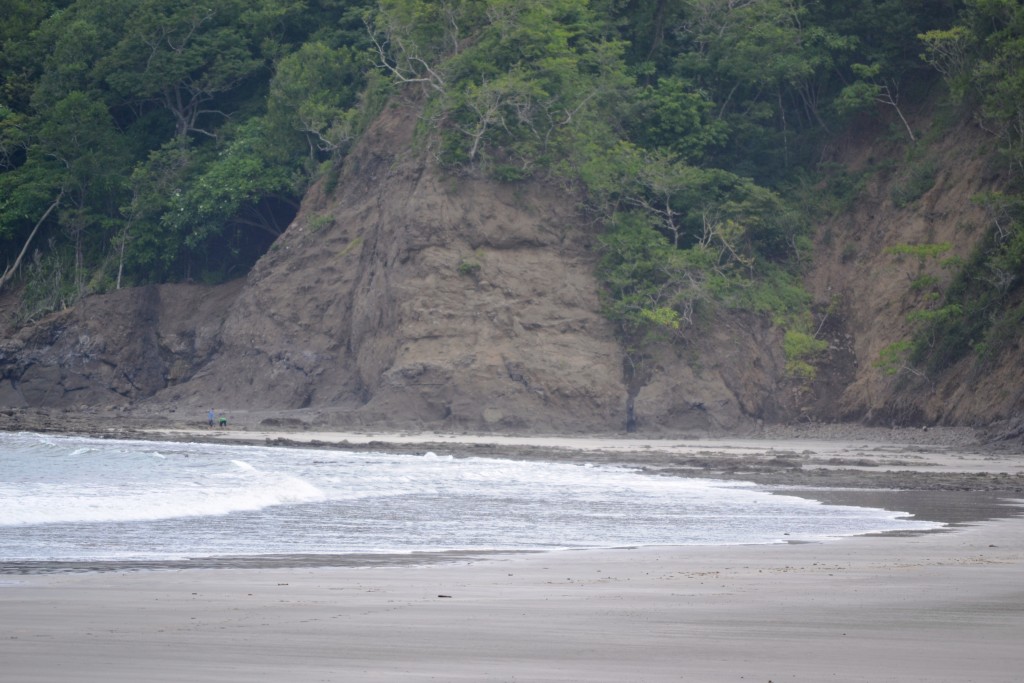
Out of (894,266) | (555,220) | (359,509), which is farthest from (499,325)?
(359,509)

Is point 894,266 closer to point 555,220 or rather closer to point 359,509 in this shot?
point 555,220

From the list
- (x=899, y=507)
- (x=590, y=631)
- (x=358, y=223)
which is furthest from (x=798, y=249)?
(x=590, y=631)

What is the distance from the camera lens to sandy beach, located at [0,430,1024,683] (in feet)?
21.4

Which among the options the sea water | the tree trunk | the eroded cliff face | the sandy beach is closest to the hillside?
the eroded cliff face

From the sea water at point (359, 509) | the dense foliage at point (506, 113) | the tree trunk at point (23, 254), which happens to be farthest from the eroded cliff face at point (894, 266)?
the tree trunk at point (23, 254)

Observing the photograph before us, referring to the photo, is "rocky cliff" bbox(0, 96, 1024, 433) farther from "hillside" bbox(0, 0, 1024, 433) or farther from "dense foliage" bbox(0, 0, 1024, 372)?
"dense foliage" bbox(0, 0, 1024, 372)

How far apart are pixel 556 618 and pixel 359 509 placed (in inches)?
319

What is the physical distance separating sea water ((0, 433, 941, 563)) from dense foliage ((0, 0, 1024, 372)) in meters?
13.1

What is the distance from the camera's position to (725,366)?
3356cm

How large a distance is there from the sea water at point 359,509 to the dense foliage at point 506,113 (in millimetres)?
13109

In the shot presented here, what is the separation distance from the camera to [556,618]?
317 inches

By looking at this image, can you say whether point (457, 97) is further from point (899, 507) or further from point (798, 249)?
point (899, 507)

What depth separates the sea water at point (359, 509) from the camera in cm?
1235

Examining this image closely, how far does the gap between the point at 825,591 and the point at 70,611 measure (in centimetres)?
530
